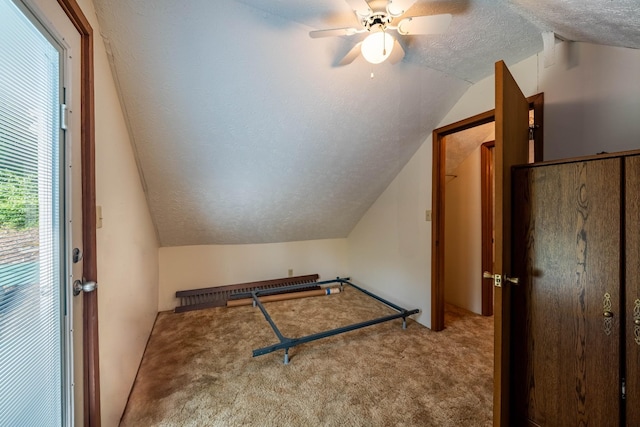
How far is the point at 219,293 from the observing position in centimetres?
326

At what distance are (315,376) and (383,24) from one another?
2281 mm

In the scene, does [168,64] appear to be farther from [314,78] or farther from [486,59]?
[486,59]

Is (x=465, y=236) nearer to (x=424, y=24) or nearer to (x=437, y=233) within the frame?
(x=437, y=233)

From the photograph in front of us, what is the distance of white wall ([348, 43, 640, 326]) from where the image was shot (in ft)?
4.36

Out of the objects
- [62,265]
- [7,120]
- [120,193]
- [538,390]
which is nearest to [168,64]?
[120,193]

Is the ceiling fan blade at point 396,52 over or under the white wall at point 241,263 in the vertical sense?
over

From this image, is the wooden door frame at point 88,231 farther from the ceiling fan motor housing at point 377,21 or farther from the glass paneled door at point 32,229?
the ceiling fan motor housing at point 377,21

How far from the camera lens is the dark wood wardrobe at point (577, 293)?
0.96 meters

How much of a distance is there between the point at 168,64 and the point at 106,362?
5.62 ft

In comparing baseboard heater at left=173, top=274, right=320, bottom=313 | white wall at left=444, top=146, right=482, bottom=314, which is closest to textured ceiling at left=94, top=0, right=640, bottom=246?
baseboard heater at left=173, top=274, right=320, bottom=313

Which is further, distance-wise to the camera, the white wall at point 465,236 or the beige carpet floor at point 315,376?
the white wall at point 465,236

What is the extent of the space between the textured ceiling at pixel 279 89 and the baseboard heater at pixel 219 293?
30.0 inches

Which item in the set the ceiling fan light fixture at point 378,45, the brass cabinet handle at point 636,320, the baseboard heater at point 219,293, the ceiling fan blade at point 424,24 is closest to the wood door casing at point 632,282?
the brass cabinet handle at point 636,320

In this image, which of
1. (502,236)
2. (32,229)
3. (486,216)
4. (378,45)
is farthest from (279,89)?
(486,216)
